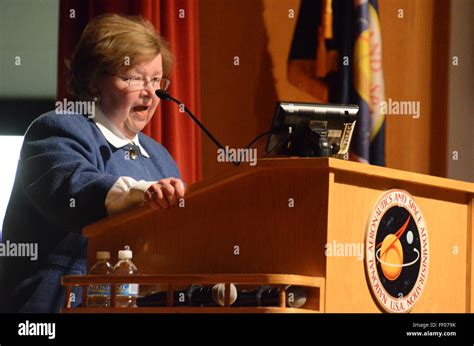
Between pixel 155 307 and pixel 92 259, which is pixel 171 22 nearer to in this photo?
pixel 92 259

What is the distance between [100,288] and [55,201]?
0.88 ft

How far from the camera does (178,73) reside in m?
4.06

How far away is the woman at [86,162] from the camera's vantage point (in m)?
2.26

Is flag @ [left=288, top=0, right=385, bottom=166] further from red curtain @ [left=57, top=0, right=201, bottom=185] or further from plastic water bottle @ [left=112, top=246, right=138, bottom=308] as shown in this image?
plastic water bottle @ [left=112, top=246, right=138, bottom=308]

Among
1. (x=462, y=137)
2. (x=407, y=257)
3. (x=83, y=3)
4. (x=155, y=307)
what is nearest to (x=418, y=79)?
(x=462, y=137)

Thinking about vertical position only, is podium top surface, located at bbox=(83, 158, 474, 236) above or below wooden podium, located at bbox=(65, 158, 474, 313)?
above

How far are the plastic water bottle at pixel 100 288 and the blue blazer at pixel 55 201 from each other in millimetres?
174

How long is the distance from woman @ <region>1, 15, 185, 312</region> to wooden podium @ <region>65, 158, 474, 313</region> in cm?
8

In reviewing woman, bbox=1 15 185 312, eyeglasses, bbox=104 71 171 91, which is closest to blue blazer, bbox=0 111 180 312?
woman, bbox=1 15 185 312

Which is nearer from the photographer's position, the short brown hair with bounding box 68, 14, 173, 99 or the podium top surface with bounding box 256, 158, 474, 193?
the podium top surface with bounding box 256, 158, 474, 193

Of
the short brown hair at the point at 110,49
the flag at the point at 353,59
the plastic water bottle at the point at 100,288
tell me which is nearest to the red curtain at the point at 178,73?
the flag at the point at 353,59

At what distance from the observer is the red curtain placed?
157 inches

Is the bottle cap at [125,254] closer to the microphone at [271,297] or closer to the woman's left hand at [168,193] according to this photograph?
the woman's left hand at [168,193]
